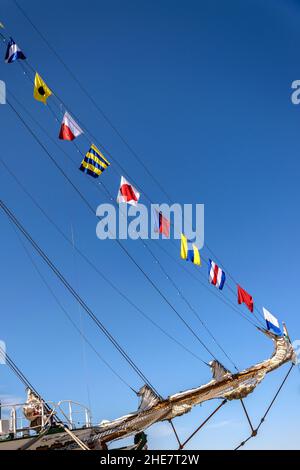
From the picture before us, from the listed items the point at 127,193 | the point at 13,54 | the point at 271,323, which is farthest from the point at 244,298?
the point at 13,54

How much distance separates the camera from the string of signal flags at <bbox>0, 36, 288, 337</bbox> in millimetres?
23047

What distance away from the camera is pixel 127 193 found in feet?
83.1

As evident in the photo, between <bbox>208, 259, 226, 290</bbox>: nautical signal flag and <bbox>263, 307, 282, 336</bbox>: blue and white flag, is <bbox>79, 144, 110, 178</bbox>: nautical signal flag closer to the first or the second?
<bbox>208, 259, 226, 290</bbox>: nautical signal flag

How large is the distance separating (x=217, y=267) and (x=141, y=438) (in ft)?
31.2

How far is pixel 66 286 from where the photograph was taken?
25438mm

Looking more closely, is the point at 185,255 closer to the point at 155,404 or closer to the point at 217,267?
the point at 217,267

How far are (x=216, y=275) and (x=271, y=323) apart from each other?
4045 mm

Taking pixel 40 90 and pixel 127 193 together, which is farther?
pixel 127 193

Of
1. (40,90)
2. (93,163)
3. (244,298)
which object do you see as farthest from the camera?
(244,298)

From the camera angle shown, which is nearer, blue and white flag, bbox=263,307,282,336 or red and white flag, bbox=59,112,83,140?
red and white flag, bbox=59,112,83,140

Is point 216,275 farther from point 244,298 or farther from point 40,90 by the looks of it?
point 40,90

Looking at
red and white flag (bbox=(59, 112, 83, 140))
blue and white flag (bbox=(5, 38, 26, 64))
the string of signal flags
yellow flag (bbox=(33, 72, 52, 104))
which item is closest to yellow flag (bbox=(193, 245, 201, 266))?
the string of signal flags

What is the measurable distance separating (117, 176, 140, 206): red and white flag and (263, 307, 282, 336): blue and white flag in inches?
359
